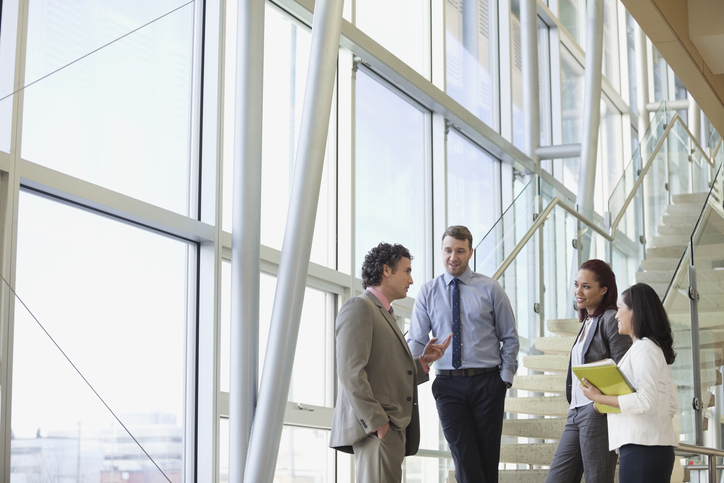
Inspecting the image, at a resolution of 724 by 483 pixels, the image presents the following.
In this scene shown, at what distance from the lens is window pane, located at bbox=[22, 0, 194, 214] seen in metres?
4.71

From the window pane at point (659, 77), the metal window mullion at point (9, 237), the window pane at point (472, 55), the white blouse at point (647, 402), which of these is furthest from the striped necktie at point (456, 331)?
the window pane at point (659, 77)

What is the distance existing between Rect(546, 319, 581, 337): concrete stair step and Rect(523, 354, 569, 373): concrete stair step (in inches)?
23.0

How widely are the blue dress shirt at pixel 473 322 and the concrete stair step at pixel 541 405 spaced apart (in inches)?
58.4

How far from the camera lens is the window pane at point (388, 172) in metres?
7.52

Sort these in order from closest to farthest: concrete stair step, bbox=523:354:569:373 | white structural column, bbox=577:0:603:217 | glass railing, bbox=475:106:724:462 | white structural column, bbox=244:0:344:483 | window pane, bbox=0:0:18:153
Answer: window pane, bbox=0:0:18:153 → white structural column, bbox=244:0:344:483 → glass railing, bbox=475:106:724:462 → concrete stair step, bbox=523:354:569:373 → white structural column, bbox=577:0:603:217

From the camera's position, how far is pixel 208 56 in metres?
6.06

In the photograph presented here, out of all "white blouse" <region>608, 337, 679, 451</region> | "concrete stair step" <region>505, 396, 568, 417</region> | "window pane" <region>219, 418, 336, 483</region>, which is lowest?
"window pane" <region>219, 418, 336, 483</region>

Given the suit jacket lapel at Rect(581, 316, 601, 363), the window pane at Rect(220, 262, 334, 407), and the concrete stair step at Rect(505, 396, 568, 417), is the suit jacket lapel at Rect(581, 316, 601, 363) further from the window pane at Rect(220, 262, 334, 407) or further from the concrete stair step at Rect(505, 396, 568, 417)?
the window pane at Rect(220, 262, 334, 407)

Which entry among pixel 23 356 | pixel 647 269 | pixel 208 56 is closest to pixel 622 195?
pixel 647 269

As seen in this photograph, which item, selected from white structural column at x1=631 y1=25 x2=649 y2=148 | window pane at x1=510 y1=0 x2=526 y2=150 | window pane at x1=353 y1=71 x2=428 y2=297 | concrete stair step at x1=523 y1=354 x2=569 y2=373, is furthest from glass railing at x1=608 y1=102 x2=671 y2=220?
white structural column at x1=631 y1=25 x2=649 y2=148

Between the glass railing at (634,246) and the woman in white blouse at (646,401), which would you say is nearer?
the woman in white blouse at (646,401)

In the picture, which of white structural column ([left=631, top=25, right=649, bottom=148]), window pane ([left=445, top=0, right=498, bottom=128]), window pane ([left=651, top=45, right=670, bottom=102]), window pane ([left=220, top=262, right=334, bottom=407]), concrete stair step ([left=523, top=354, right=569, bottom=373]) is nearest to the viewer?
concrete stair step ([left=523, top=354, right=569, bottom=373])

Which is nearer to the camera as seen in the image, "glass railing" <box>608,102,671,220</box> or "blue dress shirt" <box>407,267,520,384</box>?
"blue dress shirt" <box>407,267,520,384</box>

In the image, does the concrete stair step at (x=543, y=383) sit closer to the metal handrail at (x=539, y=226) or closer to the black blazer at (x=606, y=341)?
the metal handrail at (x=539, y=226)
